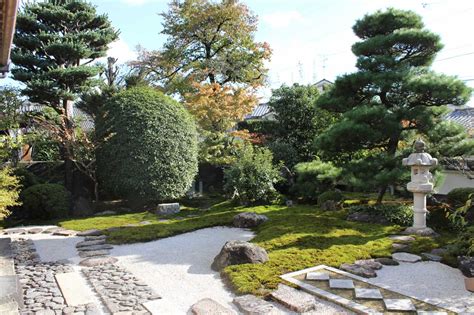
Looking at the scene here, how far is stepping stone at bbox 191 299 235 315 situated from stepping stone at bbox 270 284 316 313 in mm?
566

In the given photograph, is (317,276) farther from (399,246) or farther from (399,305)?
(399,246)

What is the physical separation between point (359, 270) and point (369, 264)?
0.34m

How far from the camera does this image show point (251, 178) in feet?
33.6

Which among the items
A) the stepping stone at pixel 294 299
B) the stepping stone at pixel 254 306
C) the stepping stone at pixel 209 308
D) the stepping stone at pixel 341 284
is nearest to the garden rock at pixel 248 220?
the stepping stone at pixel 341 284

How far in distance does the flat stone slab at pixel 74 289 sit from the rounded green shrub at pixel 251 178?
578 cm

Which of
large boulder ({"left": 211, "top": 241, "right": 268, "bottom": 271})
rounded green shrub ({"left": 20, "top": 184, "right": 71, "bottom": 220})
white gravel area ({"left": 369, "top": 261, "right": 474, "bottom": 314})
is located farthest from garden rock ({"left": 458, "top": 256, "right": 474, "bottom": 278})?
rounded green shrub ({"left": 20, "top": 184, "right": 71, "bottom": 220})

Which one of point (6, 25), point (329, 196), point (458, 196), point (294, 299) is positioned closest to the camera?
point (6, 25)

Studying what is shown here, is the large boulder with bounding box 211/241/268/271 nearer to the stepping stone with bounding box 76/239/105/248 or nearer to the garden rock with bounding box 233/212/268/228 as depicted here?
the stepping stone with bounding box 76/239/105/248

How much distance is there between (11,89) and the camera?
455 inches

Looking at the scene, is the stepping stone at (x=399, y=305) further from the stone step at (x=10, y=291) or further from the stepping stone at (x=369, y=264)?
the stone step at (x=10, y=291)

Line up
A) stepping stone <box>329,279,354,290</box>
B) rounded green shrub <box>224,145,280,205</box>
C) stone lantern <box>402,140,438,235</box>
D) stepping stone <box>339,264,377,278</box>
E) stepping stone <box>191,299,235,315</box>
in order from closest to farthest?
1. stepping stone <box>191,299,235,315</box>
2. stepping stone <box>329,279,354,290</box>
3. stepping stone <box>339,264,377,278</box>
4. stone lantern <box>402,140,438,235</box>
5. rounded green shrub <box>224,145,280,205</box>

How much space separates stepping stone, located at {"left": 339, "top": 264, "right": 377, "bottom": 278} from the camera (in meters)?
4.83

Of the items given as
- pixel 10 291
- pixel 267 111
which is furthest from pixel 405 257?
pixel 267 111

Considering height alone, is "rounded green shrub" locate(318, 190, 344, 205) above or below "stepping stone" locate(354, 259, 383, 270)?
above
